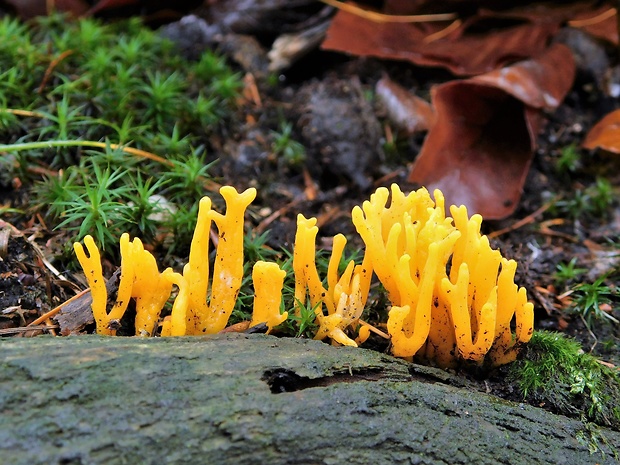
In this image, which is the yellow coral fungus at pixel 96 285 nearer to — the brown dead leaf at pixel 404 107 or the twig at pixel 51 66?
the twig at pixel 51 66

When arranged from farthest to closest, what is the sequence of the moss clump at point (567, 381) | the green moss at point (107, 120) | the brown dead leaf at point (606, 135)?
the brown dead leaf at point (606, 135)
the green moss at point (107, 120)
the moss clump at point (567, 381)

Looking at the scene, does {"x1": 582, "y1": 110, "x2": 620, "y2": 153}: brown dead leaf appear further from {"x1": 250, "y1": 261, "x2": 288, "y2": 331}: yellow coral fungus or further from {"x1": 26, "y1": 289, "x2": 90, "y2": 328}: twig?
{"x1": 26, "y1": 289, "x2": 90, "y2": 328}: twig

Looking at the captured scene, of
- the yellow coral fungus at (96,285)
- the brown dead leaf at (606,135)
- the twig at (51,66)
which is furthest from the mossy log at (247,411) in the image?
the brown dead leaf at (606,135)

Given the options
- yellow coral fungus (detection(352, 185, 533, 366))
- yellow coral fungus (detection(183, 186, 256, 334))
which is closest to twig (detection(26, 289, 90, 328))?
yellow coral fungus (detection(183, 186, 256, 334))

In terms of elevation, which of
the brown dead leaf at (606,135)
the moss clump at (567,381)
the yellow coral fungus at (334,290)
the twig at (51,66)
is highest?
the twig at (51,66)

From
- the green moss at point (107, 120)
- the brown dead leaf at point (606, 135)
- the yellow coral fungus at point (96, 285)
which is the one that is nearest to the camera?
the yellow coral fungus at point (96, 285)

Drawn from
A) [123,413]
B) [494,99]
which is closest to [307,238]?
[123,413]

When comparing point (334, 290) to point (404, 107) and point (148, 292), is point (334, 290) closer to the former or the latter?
point (148, 292)

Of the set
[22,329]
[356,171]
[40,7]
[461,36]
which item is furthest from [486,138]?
[40,7]
